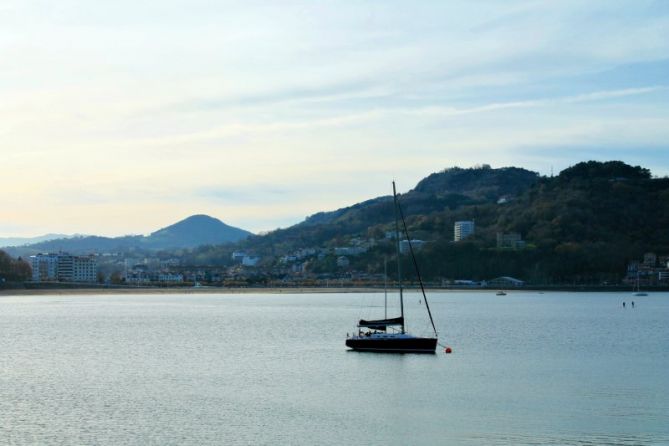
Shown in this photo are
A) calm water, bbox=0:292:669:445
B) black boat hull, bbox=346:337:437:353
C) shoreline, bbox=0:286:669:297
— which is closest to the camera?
calm water, bbox=0:292:669:445

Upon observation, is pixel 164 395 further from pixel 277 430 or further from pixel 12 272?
pixel 12 272

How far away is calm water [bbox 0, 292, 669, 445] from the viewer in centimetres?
2870

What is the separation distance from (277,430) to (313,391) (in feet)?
24.6

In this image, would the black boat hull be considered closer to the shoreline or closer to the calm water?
the calm water

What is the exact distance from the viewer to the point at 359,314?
309ft

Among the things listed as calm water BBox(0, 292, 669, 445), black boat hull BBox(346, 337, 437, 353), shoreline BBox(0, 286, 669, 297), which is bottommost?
calm water BBox(0, 292, 669, 445)

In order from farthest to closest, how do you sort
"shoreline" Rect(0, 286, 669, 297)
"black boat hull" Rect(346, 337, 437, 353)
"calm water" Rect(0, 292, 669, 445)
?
"shoreline" Rect(0, 286, 669, 297) < "black boat hull" Rect(346, 337, 437, 353) < "calm water" Rect(0, 292, 669, 445)

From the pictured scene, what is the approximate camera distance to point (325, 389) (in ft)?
122

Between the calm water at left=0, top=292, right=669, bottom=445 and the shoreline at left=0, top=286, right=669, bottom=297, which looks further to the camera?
the shoreline at left=0, top=286, right=669, bottom=297

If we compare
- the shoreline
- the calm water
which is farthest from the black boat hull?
the shoreline

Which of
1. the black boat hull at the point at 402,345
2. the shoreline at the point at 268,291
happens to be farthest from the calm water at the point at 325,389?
the shoreline at the point at 268,291

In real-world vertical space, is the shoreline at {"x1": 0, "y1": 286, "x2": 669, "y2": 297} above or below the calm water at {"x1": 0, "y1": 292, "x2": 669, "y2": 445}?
above

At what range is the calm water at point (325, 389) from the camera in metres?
28.7

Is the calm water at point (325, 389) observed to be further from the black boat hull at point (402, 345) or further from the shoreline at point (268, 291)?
the shoreline at point (268, 291)
